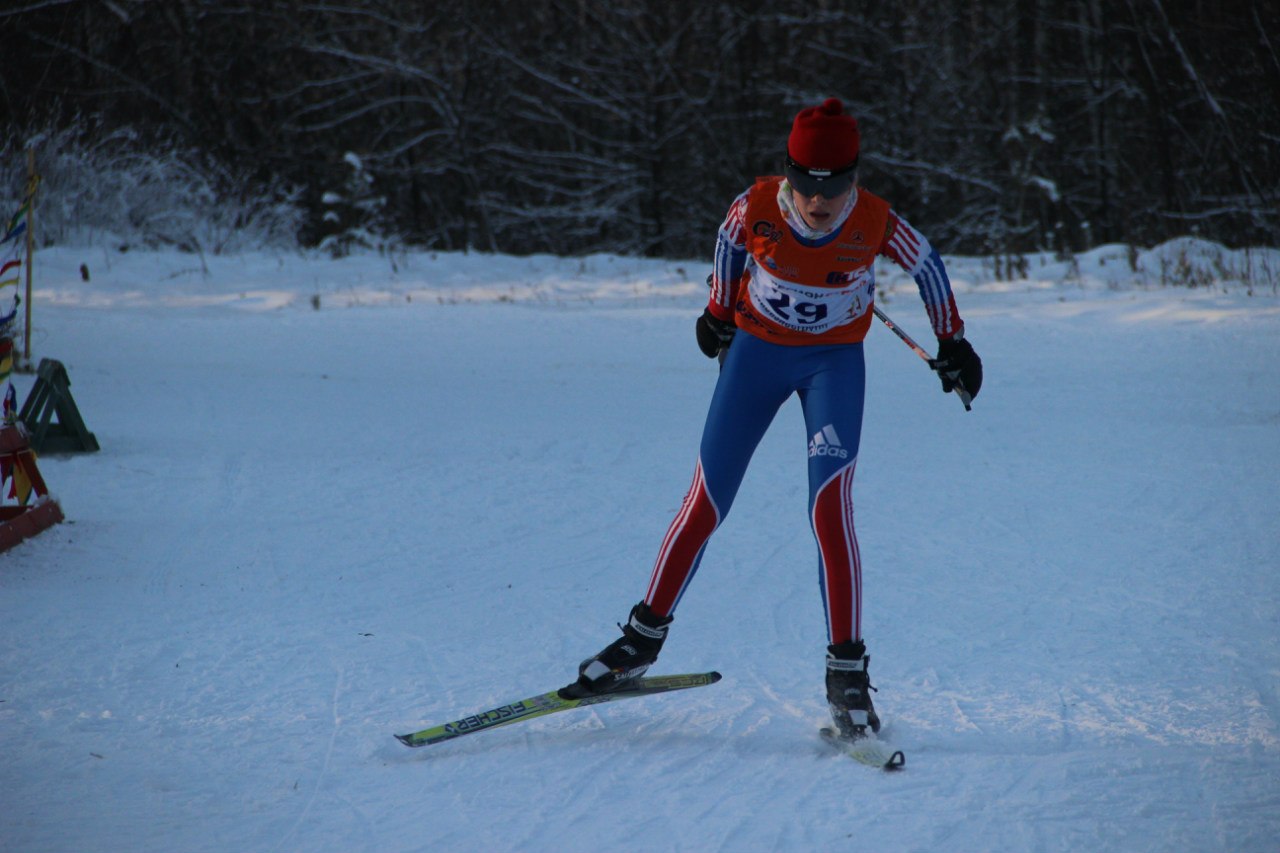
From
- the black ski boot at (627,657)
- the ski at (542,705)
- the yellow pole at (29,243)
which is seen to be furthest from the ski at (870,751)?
the yellow pole at (29,243)

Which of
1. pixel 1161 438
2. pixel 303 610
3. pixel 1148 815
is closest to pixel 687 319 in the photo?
pixel 1161 438

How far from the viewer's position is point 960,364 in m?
3.41

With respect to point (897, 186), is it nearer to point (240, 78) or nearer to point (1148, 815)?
point (240, 78)

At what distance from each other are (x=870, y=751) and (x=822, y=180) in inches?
61.6

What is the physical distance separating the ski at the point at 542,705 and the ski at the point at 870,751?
42cm

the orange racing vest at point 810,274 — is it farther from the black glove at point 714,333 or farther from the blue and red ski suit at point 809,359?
the black glove at point 714,333

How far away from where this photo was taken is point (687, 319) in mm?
10953

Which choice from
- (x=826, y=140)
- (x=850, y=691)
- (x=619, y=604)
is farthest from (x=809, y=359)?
(x=619, y=604)

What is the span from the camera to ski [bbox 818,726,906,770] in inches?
119

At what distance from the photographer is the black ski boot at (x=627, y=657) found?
339cm

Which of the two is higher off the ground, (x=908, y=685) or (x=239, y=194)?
(x=239, y=194)

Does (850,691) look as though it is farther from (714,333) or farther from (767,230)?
(767,230)

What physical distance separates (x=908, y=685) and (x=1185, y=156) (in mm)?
17437

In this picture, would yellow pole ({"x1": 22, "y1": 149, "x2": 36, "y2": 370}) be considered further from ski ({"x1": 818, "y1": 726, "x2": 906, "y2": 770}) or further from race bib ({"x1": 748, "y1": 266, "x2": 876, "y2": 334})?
ski ({"x1": 818, "y1": 726, "x2": 906, "y2": 770})
